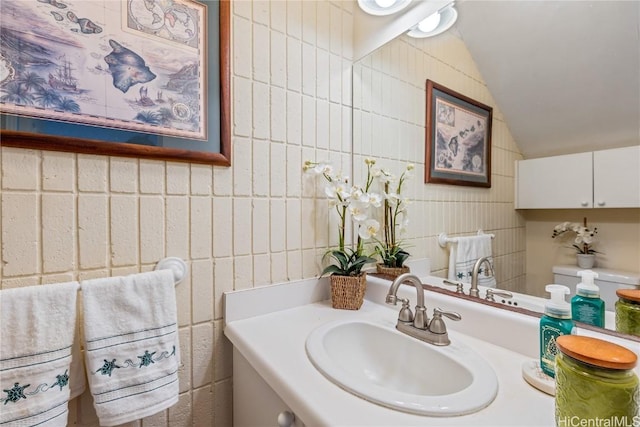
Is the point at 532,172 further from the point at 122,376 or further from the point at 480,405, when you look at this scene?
the point at 122,376

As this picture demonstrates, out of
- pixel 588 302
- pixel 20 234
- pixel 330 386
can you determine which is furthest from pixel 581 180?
pixel 20 234

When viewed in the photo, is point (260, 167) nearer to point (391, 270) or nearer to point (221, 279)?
point (221, 279)

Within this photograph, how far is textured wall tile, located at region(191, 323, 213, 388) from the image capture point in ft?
2.69

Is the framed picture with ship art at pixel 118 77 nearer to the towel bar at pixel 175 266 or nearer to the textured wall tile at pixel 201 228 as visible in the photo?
the textured wall tile at pixel 201 228

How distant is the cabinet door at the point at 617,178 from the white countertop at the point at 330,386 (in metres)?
0.40

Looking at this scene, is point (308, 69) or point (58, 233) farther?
point (308, 69)

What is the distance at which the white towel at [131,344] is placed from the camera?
63 centimetres

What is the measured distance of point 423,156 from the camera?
1.06m

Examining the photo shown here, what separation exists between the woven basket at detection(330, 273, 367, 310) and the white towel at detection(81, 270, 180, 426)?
49 centimetres

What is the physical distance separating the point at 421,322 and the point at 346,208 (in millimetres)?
482

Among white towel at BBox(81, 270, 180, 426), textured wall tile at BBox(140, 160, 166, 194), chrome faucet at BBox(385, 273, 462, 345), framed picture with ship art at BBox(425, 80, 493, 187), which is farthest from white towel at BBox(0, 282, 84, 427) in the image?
framed picture with ship art at BBox(425, 80, 493, 187)

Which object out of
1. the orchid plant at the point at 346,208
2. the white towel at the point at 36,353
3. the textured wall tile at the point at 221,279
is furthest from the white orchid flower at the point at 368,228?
the white towel at the point at 36,353

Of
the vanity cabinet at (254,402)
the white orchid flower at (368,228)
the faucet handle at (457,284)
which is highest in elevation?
the white orchid flower at (368,228)

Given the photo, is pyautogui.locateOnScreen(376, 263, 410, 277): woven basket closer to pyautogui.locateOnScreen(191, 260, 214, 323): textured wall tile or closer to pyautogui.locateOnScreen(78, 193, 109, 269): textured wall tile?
pyautogui.locateOnScreen(191, 260, 214, 323): textured wall tile
